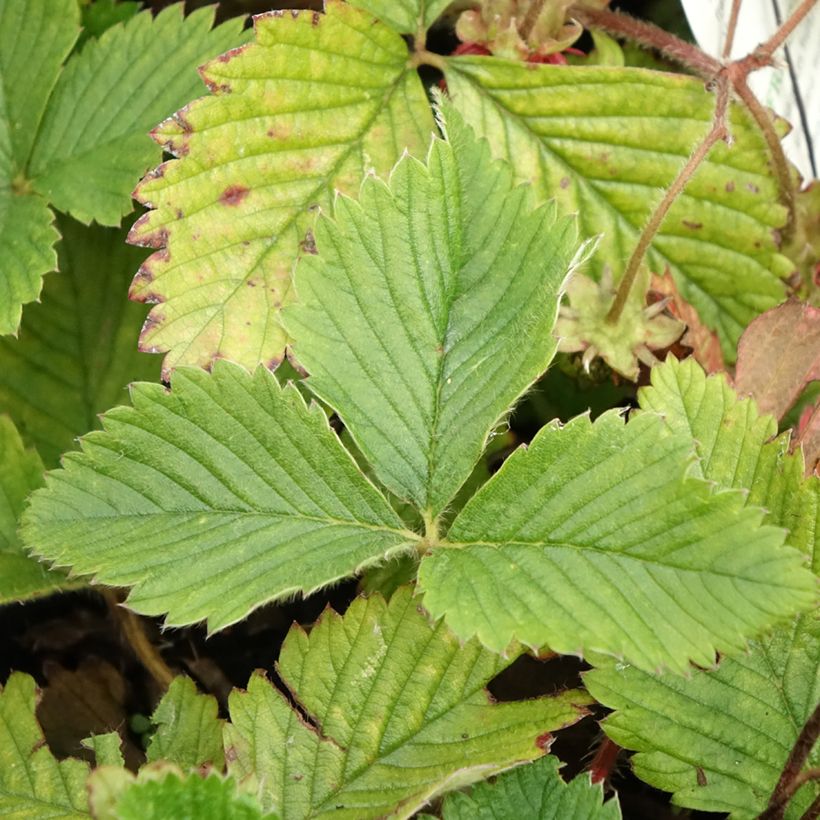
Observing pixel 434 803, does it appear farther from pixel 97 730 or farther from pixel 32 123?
pixel 32 123

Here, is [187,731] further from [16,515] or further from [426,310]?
[426,310]

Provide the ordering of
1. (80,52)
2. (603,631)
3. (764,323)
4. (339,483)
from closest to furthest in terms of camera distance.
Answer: (603,631) → (339,483) → (764,323) → (80,52)

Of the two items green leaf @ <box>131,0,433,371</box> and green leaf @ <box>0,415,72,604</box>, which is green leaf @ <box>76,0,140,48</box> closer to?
green leaf @ <box>131,0,433,371</box>

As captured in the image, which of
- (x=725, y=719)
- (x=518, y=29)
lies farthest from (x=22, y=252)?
(x=725, y=719)

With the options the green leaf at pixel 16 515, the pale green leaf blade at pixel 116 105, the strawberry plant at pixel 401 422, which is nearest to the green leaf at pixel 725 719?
the strawberry plant at pixel 401 422

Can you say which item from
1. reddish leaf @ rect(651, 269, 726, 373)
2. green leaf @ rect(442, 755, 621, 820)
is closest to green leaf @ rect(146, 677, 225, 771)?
green leaf @ rect(442, 755, 621, 820)

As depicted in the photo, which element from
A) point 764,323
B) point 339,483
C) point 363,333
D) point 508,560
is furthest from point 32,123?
point 764,323

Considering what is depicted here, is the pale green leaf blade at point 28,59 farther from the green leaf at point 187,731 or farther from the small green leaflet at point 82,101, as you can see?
the green leaf at point 187,731
